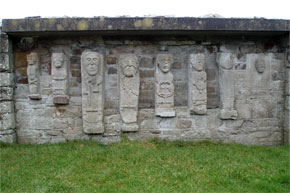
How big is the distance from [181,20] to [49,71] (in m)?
2.60

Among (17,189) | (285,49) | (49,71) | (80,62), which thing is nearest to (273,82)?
(285,49)

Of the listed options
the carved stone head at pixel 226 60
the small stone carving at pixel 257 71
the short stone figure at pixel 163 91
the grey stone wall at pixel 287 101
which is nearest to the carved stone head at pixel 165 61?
the short stone figure at pixel 163 91

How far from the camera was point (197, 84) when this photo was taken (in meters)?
4.57

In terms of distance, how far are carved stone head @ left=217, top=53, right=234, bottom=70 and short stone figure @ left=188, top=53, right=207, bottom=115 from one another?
1.15ft

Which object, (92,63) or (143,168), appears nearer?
(143,168)

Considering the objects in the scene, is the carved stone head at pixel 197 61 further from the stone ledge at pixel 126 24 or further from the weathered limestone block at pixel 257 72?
the weathered limestone block at pixel 257 72

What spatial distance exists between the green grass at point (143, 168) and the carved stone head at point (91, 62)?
4.19 ft

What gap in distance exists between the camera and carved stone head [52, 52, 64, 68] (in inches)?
178

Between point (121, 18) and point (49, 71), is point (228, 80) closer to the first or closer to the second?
point (121, 18)

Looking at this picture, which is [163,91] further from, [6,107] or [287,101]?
[6,107]

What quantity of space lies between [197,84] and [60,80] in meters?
2.51

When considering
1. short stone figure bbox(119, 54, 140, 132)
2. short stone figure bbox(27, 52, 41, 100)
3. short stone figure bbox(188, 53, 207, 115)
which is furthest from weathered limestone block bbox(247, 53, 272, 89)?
short stone figure bbox(27, 52, 41, 100)

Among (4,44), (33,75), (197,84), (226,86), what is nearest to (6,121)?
(33,75)

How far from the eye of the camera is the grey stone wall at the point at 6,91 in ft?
14.8
